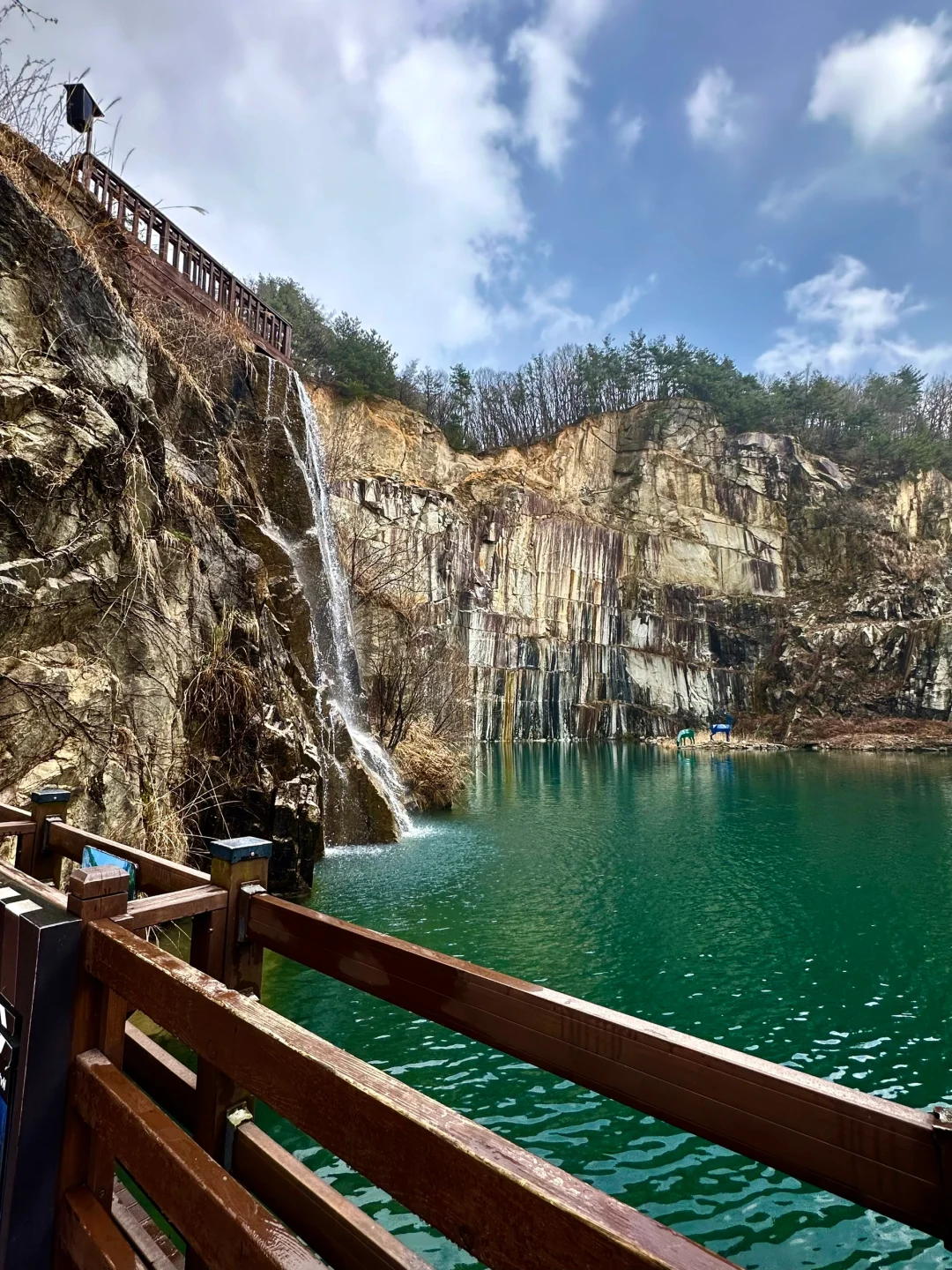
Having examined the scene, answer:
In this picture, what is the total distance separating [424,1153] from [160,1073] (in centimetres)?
180

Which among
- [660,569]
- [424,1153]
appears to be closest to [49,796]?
[424,1153]

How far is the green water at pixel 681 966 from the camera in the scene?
3.36m

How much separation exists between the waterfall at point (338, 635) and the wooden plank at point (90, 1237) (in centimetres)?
977

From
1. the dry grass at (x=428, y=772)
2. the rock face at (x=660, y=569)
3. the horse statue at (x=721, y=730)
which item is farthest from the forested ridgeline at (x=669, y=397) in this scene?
the dry grass at (x=428, y=772)

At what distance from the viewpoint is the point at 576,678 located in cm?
3728

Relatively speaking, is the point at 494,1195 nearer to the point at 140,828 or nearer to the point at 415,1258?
the point at 415,1258

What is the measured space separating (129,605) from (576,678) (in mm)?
32474

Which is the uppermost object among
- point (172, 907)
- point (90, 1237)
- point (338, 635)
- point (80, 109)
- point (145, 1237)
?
point (80, 109)

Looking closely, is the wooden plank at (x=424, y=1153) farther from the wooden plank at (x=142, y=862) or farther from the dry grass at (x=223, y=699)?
the dry grass at (x=223, y=699)

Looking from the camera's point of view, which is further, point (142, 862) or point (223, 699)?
point (223, 699)

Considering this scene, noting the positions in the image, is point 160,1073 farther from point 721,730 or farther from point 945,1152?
point 721,730

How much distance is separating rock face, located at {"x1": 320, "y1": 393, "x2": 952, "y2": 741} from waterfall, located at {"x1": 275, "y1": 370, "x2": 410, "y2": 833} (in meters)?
15.8

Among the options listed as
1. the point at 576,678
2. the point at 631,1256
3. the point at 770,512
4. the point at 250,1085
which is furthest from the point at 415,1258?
the point at 770,512

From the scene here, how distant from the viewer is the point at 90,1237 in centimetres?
157
